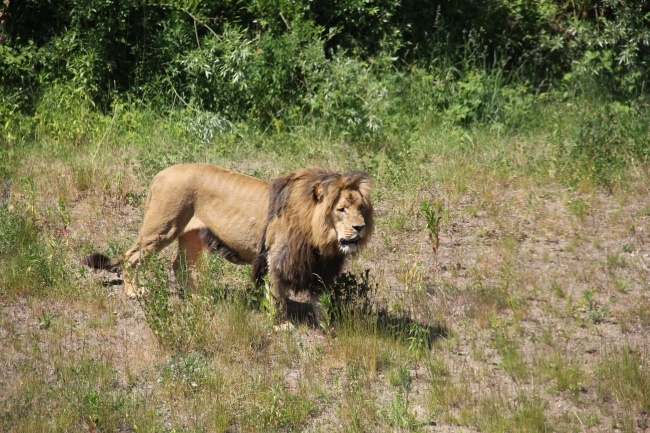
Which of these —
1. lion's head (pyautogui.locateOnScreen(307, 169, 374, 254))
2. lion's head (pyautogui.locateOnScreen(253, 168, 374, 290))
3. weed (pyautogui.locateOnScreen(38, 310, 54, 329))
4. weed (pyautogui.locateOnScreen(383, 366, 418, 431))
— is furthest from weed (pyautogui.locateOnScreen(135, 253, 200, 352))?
weed (pyautogui.locateOnScreen(383, 366, 418, 431))

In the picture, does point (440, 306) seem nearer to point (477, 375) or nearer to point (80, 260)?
point (477, 375)

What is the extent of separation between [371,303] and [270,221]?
1.19m

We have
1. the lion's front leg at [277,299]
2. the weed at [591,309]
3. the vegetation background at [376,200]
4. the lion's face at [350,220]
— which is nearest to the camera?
the vegetation background at [376,200]

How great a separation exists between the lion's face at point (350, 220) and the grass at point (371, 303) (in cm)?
65

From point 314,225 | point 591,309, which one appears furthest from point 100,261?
point 591,309

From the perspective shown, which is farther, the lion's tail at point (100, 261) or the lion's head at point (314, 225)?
the lion's tail at point (100, 261)

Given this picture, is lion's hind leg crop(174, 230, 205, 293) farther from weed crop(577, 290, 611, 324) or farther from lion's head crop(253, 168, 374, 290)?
weed crop(577, 290, 611, 324)

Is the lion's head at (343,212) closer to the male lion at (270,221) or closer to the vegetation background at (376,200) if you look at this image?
the male lion at (270,221)

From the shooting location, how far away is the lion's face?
20.9 feet

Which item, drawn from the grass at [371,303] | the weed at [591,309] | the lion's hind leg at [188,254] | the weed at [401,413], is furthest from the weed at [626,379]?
the lion's hind leg at [188,254]

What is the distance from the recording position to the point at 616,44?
12.1 meters

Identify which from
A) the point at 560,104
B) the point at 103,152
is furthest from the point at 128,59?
the point at 560,104

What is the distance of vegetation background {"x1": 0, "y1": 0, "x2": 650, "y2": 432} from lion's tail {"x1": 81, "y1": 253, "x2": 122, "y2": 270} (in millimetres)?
202

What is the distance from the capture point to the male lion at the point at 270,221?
6.52 metres
